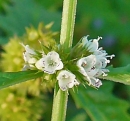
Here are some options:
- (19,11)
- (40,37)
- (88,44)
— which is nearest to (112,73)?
(88,44)

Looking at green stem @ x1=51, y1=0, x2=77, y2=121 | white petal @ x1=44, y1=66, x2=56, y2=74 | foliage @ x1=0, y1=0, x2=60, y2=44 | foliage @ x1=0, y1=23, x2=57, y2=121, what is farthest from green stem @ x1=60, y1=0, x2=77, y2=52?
foliage @ x1=0, y1=0, x2=60, y2=44

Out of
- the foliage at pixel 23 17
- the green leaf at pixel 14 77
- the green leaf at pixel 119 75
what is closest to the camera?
the green leaf at pixel 14 77

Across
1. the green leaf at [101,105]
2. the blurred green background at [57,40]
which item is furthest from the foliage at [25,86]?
the green leaf at [101,105]

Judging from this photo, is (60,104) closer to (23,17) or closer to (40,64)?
(40,64)

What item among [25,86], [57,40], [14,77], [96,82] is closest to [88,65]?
[96,82]

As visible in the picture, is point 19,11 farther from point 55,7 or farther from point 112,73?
point 112,73

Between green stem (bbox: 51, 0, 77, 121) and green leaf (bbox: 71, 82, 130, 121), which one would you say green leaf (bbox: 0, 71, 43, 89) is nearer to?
green stem (bbox: 51, 0, 77, 121)

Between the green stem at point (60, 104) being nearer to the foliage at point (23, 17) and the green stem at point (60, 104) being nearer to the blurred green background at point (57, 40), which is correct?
the blurred green background at point (57, 40)
